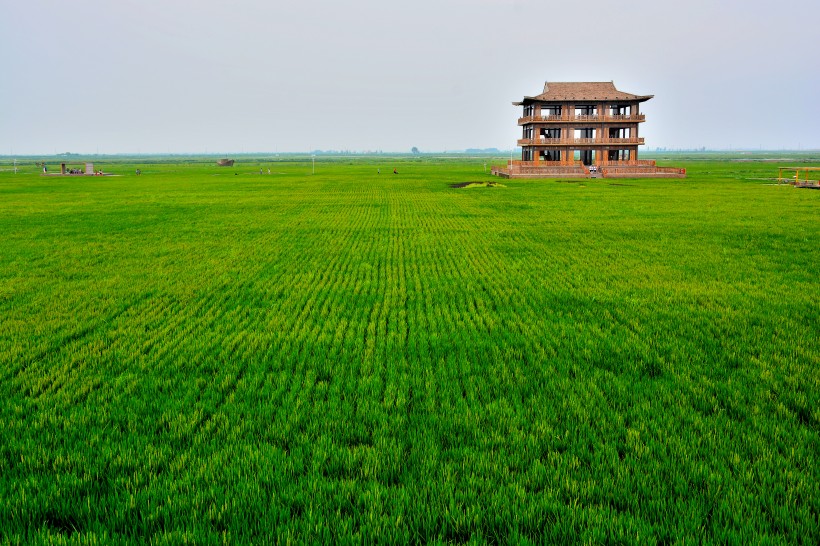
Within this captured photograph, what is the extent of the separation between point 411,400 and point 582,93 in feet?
252

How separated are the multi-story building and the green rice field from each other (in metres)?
60.2

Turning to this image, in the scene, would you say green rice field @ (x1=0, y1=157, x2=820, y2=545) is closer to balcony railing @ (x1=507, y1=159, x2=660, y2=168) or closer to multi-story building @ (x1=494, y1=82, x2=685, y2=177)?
balcony railing @ (x1=507, y1=159, x2=660, y2=168)

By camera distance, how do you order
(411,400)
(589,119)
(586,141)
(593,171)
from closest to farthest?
1. (411,400)
2. (593,171)
3. (589,119)
4. (586,141)

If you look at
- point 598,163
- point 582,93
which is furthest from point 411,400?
point 582,93

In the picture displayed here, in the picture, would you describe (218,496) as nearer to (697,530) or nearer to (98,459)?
(98,459)

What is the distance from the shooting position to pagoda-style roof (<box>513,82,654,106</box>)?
73875 millimetres

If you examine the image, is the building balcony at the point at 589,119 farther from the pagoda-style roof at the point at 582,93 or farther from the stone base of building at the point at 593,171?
the stone base of building at the point at 593,171

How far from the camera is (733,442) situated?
612 cm

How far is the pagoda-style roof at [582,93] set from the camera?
73875 millimetres

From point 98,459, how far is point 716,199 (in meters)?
43.5

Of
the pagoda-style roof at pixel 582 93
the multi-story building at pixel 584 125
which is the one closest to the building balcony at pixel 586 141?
the multi-story building at pixel 584 125

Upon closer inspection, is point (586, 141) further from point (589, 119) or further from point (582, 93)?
point (582, 93)

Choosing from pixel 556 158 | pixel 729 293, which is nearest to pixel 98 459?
pixel 729 293

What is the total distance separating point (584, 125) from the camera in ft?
247
